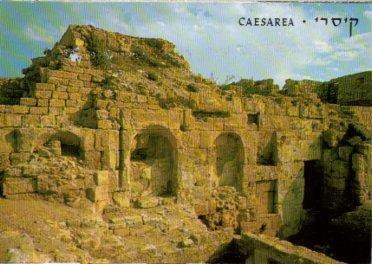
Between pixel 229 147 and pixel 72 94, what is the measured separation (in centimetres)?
510

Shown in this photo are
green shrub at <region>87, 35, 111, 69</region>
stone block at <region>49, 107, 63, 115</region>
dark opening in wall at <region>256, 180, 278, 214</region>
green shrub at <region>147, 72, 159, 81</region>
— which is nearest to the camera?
stone block at <region>49, 107, 63, 115</region>

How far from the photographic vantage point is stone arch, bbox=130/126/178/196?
9.21m

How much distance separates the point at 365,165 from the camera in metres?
11.5

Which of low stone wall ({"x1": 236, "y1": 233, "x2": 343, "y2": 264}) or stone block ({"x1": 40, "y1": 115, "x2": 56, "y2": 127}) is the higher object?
stone block ({"x1": 40, "y1": 115, "x2": 56, "y2": 127})

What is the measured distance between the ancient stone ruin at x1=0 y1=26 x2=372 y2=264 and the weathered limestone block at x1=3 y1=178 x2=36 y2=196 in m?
0.02

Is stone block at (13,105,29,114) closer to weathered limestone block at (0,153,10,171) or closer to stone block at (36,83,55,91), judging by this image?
stone block at (36,83,55,91)

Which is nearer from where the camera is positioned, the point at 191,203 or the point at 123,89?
the point at 123,89

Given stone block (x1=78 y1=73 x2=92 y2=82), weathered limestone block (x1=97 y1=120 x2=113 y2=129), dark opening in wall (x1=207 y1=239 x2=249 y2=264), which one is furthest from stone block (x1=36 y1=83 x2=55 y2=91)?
dark opening in wall (x1=207 y1=239 x2=249 y2=264)

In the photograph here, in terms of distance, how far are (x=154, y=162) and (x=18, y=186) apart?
364 centimetres

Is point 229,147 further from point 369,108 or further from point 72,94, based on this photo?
point 369,108

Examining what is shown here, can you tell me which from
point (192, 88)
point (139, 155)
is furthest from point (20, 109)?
point (192, 88)

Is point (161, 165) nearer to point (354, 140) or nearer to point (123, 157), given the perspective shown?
point (123, 157)

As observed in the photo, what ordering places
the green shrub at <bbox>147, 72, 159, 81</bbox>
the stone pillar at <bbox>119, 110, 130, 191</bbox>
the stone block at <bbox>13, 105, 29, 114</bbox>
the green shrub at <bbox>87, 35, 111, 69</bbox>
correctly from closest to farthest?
1. the stone block at <bbox>13, 105, 29, 114</bbox>
2. the stone pillar at <bbox>119, 110, 130, 191</bbox>
3. the green shrub at <bbox>87, 35, 111, 69</bbox>
4. the green shrub at <bbox>147, 72, 159, 81</bbox>

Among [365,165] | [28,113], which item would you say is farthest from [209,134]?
[365,165]
